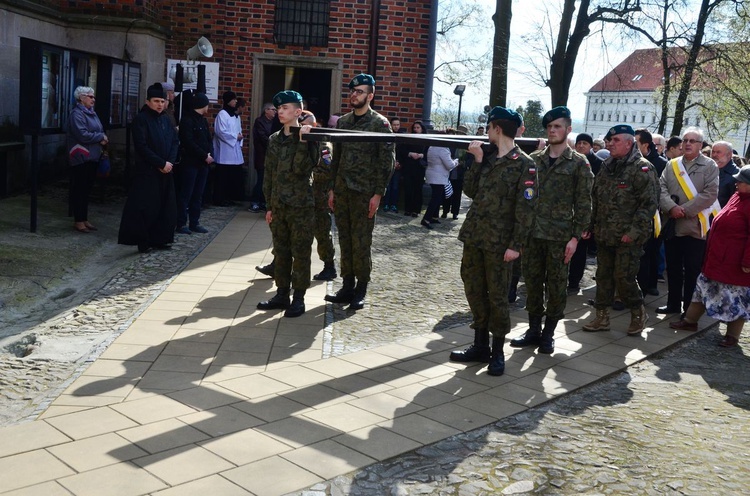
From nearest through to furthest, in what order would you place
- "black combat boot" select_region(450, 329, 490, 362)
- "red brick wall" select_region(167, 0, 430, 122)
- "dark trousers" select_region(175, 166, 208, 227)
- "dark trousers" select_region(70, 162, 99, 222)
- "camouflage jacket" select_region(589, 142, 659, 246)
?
"black combat boot" select_region(450, 329, 490, 362), "camouflage jacket" select_region(589, 142, 659, 246), "dark trousers" select_region(70, 162, 99, 222), "dark trousers" select_region(175, 166, 208, 227), "red brick wall" select_region(167, 0, 430, 122)

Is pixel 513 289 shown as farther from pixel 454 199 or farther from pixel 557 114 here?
pixel 454 199

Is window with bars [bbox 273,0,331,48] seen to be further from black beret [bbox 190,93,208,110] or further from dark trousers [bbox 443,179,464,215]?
black beret [bbox 190,93,208,110]

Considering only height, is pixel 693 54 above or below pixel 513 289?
above

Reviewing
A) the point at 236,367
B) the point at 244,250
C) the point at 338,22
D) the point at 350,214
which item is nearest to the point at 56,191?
the point at 244,250

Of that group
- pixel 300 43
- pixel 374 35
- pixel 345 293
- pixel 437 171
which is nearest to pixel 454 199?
pixel 437 171

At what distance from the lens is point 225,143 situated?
1337 cm

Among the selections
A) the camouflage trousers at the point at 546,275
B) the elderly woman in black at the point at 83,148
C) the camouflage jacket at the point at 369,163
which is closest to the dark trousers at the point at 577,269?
the camouflage trousers at the point at 546,275

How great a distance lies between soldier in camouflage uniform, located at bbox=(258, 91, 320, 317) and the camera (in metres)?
7.14

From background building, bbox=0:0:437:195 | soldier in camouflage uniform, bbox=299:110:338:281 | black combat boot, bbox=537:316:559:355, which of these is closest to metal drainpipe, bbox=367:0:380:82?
background building, bbox=0:0:437:195

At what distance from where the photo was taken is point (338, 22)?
1563 cm

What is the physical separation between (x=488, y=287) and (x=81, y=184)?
6188 millimetres

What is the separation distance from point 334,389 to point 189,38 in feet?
38.2

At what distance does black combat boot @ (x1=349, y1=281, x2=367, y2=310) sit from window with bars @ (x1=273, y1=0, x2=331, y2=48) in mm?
8994

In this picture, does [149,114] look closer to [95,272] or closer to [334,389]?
[95,272]
